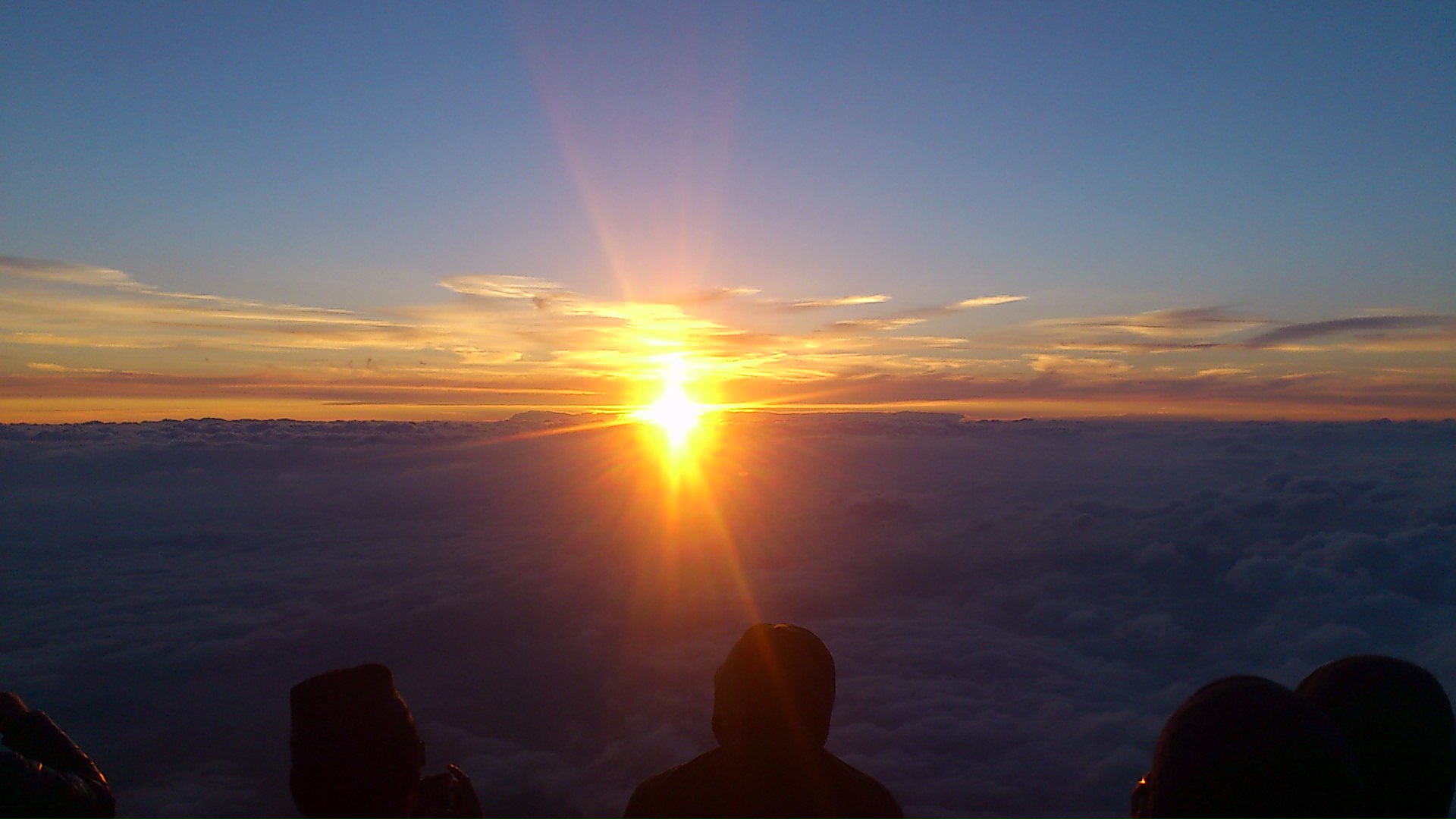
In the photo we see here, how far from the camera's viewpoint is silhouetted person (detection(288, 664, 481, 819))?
2678 millimetres

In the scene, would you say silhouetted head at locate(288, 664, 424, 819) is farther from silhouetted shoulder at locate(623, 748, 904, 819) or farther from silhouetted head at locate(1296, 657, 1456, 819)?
silhouetted head at locate(1296, 657, 1456, 819)

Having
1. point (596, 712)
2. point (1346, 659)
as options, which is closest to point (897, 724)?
point (596, 712)

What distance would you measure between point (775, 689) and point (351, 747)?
1581mm

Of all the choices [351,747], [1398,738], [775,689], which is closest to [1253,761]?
[1398,738]

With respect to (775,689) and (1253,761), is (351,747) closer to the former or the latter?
(775,689)

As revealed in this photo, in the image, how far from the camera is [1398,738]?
300cm

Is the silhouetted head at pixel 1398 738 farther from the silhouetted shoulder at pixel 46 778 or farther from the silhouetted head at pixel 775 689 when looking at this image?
the silhouetted shoulder at pixel 46 778

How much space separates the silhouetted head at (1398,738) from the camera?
2990 millimetres

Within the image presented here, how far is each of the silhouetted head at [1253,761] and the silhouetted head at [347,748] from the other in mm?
2733

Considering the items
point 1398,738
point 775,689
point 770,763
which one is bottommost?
point 1398,738

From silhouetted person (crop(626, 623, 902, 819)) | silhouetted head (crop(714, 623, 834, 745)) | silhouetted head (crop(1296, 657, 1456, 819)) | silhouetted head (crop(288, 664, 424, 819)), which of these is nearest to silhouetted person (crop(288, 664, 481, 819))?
silhouetted head (crop(288, 664, 424, 819))

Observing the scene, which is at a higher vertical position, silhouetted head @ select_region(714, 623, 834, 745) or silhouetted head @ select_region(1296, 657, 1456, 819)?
silhouetted head @ select_region(714, 623, 834, 745)

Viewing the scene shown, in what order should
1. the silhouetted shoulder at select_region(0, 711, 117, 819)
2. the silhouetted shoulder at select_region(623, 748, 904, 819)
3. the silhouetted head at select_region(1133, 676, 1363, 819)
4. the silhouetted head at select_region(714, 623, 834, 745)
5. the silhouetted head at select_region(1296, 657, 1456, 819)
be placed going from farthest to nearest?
the silhouetted head at select_region(1296, 657, 1456, 819), the silhouetted head at select_region(714, 623, 834, 745), the silhouetted shoulder at select_region(623, 748, 904, 819), the silhouetted shoulder at select_region(0, 711, 117, 819), the silhouetted head at select_region(1133, 676, 1363, 819)

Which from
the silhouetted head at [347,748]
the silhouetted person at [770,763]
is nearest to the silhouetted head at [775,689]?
the silhouetted person at [770,763]
